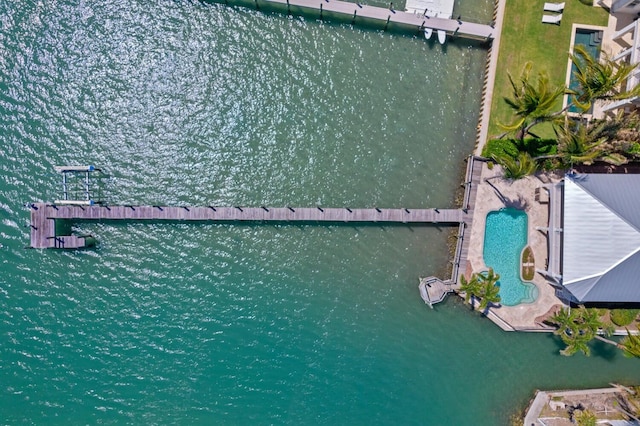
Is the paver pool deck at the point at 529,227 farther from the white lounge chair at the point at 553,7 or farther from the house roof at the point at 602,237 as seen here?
the white lounge chair at the point at 553,7

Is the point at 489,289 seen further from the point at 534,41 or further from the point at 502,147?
the point at 534,41

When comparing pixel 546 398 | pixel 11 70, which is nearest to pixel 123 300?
pixel 11 70

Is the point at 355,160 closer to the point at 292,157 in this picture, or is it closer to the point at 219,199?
the point at 292,157

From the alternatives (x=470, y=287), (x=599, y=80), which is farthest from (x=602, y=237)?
(x=599, y=80)

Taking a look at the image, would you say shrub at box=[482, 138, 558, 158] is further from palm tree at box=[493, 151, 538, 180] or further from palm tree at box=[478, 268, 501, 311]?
palm tree at box=[478, 268, 501, 311]

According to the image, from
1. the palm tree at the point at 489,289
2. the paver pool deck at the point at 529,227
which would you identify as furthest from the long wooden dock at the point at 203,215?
the palm tree at the point at 489,289

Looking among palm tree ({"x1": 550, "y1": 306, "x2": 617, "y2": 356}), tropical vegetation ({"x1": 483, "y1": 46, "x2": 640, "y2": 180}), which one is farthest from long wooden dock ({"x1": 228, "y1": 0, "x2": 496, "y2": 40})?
palm tree ({"x1": 550, "y1": 306, "x2": 617, "y2": 356})

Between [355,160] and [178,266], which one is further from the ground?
[355,160]
